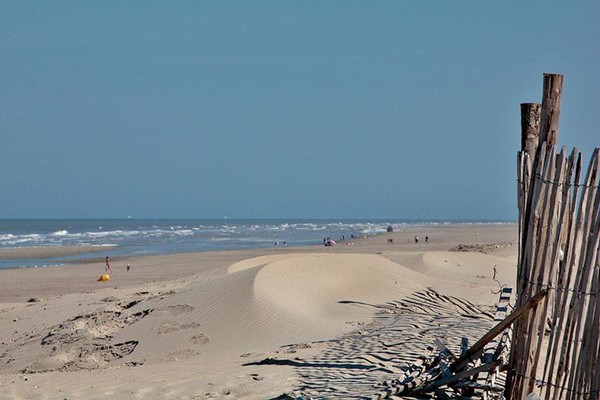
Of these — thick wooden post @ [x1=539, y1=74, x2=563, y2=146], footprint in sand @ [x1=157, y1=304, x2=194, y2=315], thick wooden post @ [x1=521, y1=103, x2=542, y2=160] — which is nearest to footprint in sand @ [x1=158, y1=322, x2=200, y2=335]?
footprint in sand @ [x1=157, y1=304, x2=194, y2=315]

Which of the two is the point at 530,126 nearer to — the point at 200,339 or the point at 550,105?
the point at 550,105

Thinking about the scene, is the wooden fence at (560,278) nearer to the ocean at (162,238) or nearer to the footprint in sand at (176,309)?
the footprint in sand at (176,309)

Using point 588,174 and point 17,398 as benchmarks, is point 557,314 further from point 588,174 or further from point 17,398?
point 17,398

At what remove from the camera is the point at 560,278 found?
4875 mm

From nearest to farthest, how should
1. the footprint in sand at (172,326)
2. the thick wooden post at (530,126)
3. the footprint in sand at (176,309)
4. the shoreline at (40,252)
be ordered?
the thick wooden post at (530,126) → the footprint in sand at (172,326) → the footprint in sand at (176,309) → the shoreline at (40,252)

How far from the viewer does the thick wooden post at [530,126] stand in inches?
276

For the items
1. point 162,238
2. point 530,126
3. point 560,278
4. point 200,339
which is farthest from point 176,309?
point 162,238

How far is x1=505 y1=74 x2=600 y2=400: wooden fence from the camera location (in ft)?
15.7

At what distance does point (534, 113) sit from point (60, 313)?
9.87 meters

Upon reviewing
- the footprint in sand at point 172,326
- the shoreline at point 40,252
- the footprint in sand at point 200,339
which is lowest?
the shoreline at point 40,252

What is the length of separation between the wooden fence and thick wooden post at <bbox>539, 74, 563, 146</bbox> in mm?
914

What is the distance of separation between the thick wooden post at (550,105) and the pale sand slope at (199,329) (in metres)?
2.94

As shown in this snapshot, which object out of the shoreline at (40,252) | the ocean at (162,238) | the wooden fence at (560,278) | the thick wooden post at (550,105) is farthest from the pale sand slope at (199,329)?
the shoreline at (40,252)

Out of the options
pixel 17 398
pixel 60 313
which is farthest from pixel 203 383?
pixel 60 313
